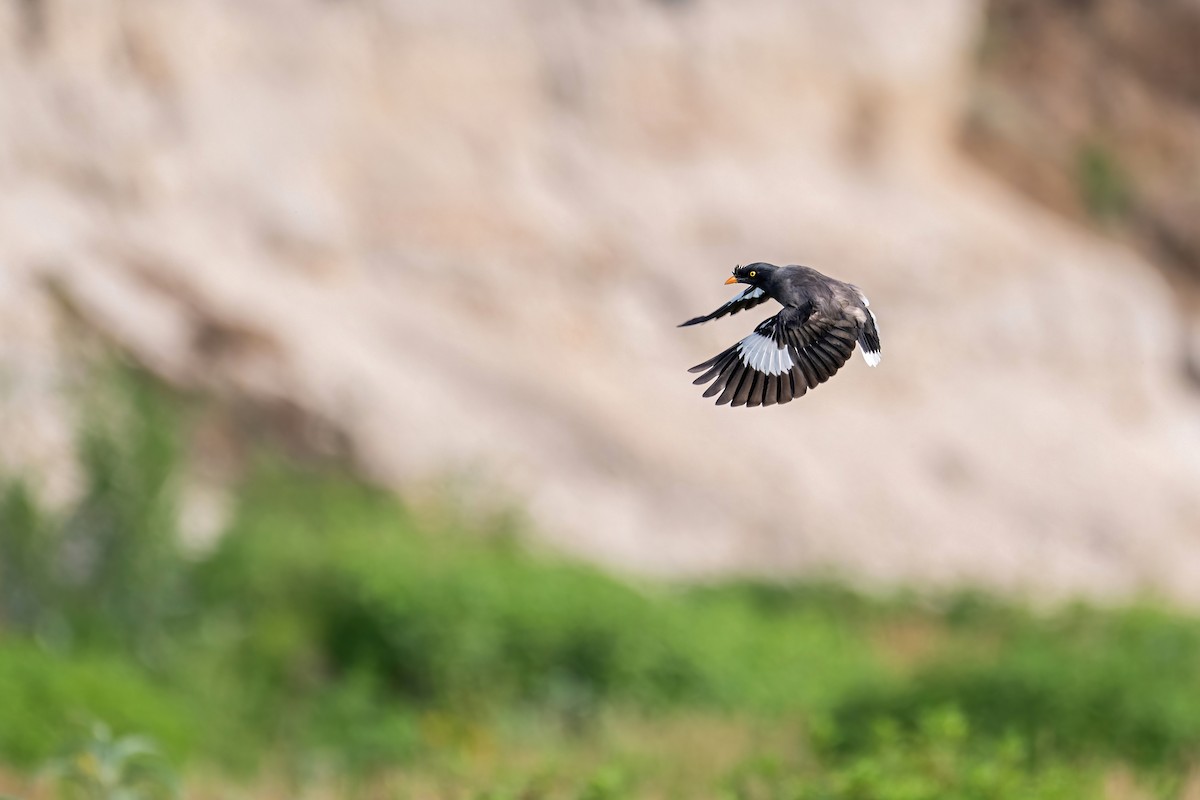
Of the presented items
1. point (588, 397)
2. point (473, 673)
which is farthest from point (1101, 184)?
point (473, 673)

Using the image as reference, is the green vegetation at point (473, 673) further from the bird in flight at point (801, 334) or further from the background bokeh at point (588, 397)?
the bird in flight at point (801, 334)

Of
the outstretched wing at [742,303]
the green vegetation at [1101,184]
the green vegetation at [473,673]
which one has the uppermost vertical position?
the green vegetation at [1101,184]

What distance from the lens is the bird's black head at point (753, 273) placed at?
6.60ft

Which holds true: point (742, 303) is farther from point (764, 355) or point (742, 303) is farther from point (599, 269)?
point (599, 269)

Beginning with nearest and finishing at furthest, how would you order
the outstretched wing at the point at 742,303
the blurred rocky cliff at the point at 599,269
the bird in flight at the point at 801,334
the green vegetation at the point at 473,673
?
the bird in flight at the point at 801,334 < the outstretched wing at the point at 742,303 < the green vegetation at the point at 473,673 < the blurred rocky cliff at the point at 599,269

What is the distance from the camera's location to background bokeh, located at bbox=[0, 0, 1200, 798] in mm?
7750

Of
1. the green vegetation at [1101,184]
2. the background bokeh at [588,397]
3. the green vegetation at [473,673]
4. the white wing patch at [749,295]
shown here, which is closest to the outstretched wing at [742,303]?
the white wing patch at [749,295]

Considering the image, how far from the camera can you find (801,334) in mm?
2012

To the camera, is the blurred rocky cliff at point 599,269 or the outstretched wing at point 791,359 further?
the blurred rocky cliff at point 599,269

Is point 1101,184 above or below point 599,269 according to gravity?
above

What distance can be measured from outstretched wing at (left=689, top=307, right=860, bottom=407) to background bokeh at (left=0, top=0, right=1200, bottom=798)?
9.16 ft

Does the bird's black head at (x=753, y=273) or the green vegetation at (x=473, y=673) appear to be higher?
the green vegetation at (x=473, y=673)

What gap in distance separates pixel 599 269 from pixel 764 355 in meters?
12.5

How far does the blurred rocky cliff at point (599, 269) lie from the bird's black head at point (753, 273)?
27.8 ft
